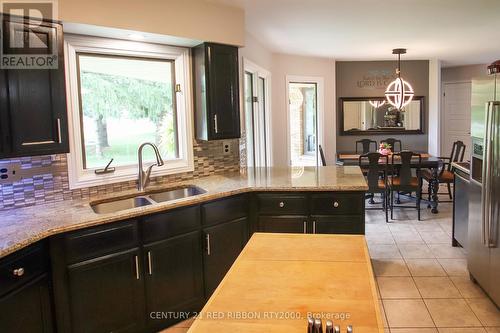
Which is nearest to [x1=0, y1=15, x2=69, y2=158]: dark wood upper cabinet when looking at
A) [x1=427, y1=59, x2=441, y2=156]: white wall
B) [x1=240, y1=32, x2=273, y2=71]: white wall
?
[x1=240, y1=32, x2=273, y2=71]: white wall

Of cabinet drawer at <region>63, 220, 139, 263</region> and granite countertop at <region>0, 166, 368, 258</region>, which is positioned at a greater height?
granite countertop at <region>0, 166, 368, 258</region>

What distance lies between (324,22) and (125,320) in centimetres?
344

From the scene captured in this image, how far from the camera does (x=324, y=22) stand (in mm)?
4348

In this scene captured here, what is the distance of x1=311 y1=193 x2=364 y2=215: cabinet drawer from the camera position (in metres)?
3.30

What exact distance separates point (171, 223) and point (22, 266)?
0.96 m

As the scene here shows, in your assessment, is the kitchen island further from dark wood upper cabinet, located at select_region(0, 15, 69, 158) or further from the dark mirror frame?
the dark mirror frame

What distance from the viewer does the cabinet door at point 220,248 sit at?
3047 mm

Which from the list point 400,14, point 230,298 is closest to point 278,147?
point 400,14

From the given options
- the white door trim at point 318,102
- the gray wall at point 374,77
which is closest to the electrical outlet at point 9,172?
the white door trim at point 318,102

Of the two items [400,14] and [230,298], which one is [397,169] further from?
[230,298]

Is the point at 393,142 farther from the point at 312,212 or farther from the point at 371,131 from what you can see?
the point at 312,212

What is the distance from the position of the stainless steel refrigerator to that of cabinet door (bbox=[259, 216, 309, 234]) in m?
1.33

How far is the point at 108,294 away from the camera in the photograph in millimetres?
2510

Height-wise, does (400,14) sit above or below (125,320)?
above
